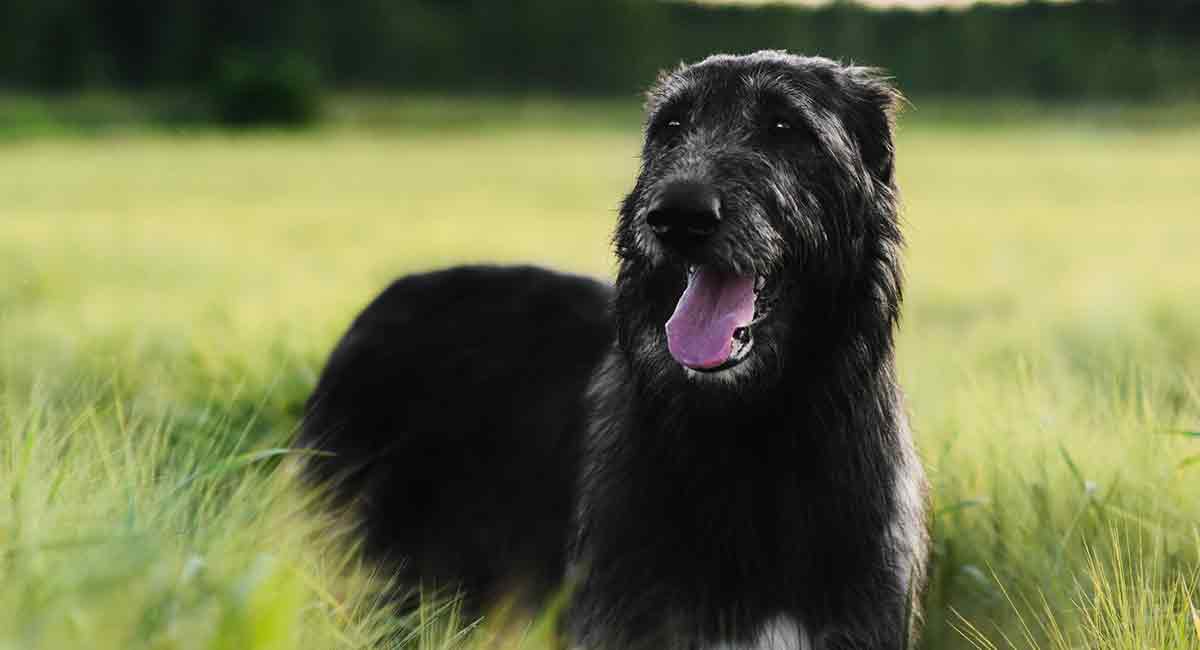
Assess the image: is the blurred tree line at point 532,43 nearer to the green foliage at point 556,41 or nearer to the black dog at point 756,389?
the green foliage at point 556,41

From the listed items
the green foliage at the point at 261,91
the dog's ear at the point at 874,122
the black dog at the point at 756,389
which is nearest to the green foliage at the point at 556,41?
the green foliage at the point at 261,91

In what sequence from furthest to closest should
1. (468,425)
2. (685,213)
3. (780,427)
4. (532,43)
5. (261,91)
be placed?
(532,43)
(261,91)
(468,425)
(780,427)
(685,213)

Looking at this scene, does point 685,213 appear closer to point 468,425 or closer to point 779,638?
point 779,638

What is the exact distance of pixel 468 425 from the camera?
13.5ft

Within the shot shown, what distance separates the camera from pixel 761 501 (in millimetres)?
3066

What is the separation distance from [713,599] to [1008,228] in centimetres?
1405

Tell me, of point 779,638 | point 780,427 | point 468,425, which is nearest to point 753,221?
point 780,427

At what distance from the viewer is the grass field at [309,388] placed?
2193 millimetres

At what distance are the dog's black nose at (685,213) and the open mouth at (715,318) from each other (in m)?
0.17

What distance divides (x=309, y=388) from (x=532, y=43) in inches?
2308

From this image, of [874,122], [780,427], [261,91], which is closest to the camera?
[780,427]

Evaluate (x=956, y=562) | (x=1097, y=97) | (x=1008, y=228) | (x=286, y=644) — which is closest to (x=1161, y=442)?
(x=956, y=562)

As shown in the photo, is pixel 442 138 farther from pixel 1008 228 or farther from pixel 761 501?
pixel 761 501

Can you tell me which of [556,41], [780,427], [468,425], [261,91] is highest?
[780,427]
